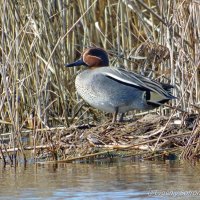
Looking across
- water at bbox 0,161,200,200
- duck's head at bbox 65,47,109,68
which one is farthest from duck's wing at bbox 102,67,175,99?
water at bbox 0,161,200,200

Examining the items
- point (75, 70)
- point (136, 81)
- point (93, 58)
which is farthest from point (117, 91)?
point (75, 70)

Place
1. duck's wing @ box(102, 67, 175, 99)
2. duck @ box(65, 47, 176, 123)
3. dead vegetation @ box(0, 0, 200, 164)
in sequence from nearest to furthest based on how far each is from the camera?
dead vegetation @ box(0, 0, 200, 164)
duck's wing @ box(102, 67, 175, 99)
duck @ box(65, 47, 176, 123)

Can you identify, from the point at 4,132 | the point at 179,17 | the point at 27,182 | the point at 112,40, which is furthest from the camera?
the point at 112,40

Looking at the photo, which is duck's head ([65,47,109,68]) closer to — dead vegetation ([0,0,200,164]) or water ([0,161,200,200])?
dead vegetation ([0,0,200,164])

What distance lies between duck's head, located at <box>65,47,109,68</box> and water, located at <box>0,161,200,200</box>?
1.84m

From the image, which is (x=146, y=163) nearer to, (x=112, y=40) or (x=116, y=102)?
(x=116, y=102)

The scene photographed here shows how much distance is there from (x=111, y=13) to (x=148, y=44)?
234 centimetres

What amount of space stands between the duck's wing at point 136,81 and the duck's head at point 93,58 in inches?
13.0

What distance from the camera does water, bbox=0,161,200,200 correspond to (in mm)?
5453

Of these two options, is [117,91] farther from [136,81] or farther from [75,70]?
[75,70]

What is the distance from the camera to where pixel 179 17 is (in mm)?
7449

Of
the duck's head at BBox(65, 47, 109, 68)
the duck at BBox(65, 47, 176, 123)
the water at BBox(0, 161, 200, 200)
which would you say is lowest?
the water at BBox(0, 161, 200, 200)

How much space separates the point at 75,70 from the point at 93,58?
2.36 feet

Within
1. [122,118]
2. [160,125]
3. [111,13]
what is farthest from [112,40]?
[160,125]
